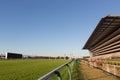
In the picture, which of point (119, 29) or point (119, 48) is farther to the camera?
point (119, 48)

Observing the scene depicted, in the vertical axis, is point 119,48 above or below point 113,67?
above

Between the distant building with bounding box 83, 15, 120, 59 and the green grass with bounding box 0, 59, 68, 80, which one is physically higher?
the distant building with bounding box 83, 15, 120, 59

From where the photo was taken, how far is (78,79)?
9062 millimetres

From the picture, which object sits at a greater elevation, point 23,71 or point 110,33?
point 110,33

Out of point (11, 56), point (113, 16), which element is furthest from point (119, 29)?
point (11, 56)

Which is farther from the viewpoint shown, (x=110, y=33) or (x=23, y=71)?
(x=110, y=33)

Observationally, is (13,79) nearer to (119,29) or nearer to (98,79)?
(98,79)

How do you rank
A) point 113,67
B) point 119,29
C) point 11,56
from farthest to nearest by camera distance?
point 11,56 → point 119,29 → point 113,67

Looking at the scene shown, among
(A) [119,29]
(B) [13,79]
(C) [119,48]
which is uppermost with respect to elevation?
(A) [119,29]

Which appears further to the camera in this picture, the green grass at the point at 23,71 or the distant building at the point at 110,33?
the distant building at the point at 110,33

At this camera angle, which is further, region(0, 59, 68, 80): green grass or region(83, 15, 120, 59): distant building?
region(83, 15, 120, 59): distant building

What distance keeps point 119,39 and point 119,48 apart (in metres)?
1.37

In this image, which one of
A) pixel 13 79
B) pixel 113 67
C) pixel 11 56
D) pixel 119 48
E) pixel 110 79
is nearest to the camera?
pixel 110 79

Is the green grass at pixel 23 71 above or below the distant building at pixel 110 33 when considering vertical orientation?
below
